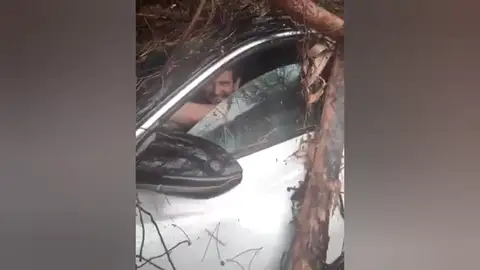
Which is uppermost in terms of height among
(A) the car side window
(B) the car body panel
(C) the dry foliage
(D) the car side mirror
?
(C) the dry foliage

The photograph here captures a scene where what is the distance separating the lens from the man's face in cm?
152

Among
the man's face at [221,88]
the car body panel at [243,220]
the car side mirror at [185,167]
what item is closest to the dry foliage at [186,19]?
the man's face at [221,88]

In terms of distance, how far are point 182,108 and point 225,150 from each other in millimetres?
155

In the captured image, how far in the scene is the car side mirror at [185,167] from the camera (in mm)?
1489

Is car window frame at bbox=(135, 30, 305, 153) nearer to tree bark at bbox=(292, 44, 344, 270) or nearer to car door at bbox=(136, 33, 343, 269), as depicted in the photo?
car door at bbox=(136, 33, 343, 269)

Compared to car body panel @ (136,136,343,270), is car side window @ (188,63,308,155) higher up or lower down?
higher up

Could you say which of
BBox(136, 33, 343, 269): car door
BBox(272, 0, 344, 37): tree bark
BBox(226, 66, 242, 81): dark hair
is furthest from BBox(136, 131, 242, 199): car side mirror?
BBox(272, 0, 344, 37): tree bark

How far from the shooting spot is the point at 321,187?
156cm

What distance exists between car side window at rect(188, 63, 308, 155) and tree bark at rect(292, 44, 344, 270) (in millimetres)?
71

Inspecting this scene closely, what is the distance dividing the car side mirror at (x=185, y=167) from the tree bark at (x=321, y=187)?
0.20 metres

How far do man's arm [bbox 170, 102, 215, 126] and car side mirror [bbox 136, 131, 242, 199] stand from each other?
34 mm

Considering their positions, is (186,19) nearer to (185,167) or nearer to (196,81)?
(196,81)

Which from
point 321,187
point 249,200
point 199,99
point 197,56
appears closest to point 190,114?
point 199,99
